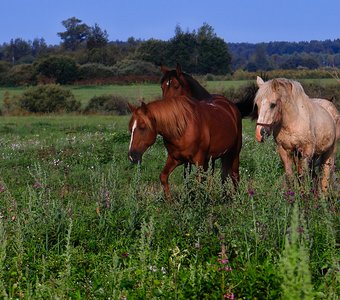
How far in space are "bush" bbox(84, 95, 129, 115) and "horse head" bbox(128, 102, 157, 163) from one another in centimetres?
2653

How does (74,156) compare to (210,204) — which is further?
(74,156)

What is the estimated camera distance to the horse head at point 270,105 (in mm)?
9135

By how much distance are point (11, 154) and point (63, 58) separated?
43.6 metres

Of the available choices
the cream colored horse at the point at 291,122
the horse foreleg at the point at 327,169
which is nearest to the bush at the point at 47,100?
the horse foreleg at the point at 327,169

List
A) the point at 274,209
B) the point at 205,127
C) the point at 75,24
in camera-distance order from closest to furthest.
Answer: the point at 274,209, the point at 205,127, the point at 75,24

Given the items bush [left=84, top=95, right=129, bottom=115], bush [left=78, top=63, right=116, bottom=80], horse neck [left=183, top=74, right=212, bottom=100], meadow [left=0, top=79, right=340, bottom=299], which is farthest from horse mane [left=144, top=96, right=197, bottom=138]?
bush [left=78, top=63, right=116, bottom=80]

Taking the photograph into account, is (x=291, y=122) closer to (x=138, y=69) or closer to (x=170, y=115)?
(x=170, y=115)

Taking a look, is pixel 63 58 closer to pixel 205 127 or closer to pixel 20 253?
pixel 205 127

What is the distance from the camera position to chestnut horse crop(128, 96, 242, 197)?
985 cm

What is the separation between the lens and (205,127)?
10.4 m

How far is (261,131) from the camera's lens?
29.7ft

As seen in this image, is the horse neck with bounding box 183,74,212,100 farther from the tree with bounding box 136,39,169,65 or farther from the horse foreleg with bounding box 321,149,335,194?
the tree with bounding box 136,39,169,65

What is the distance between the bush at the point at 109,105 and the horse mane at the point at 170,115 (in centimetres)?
2632

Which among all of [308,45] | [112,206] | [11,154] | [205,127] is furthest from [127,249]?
[308,45]
